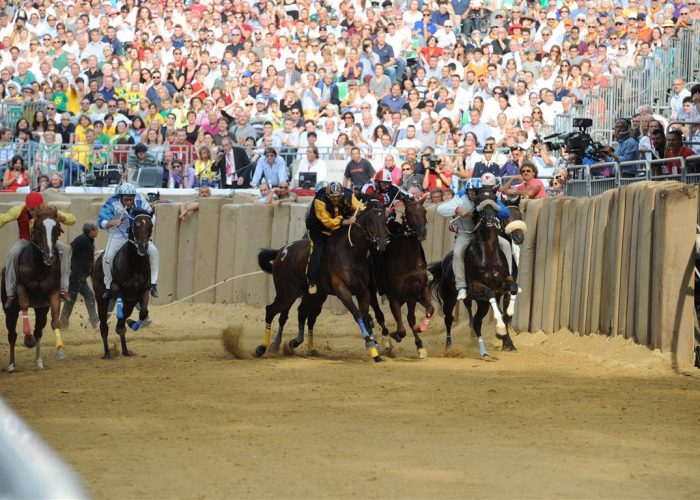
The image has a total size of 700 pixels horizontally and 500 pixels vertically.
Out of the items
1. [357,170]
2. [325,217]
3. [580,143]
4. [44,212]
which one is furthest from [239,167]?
[44,212]

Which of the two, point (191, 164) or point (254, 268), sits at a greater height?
point (191, 164)

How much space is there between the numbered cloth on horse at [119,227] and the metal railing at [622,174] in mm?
6371

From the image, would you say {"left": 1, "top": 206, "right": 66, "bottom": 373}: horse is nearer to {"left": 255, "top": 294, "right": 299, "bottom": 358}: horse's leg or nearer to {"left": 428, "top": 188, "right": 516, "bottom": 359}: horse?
{"left": 255, "top": 294, "right": 299, "bottom": 358}: horse's leg

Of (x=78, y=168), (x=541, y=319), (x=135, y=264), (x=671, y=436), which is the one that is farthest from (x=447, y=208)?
(x=78, y=168)

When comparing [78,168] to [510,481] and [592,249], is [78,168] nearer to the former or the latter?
[592,249]

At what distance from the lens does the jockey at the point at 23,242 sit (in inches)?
602

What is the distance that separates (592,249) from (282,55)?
12.7 meters

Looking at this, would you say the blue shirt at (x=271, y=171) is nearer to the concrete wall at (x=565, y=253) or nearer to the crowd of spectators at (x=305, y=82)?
the crowd of spectators at (x=305, y=82)

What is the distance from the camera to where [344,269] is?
50.5ft

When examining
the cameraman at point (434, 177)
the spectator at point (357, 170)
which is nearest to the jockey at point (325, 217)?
the cameraman at point (434, 177)

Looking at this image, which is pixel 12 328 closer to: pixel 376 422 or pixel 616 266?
pixel 376 422

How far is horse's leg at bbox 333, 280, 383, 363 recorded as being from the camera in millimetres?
15125

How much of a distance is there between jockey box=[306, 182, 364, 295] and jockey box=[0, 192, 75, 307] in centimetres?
319

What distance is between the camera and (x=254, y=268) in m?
23.4
